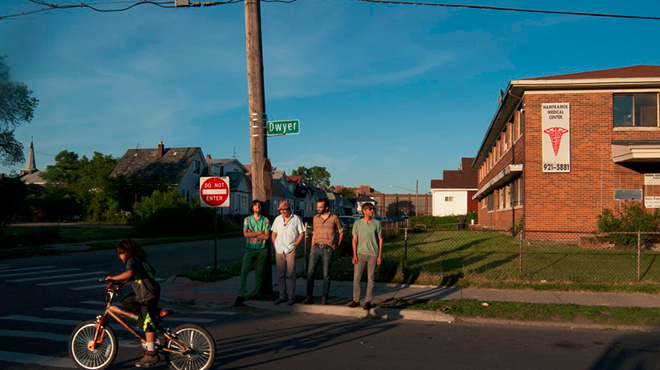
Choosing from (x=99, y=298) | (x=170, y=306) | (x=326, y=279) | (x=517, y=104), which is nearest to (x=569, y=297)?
(x=326, y=279)

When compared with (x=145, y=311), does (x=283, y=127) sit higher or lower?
higher

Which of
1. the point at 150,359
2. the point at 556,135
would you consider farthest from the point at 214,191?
the point at 556,135

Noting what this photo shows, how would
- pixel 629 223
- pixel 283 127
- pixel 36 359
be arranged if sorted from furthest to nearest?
pixel 629 223, pixel 283 127, pixel 36 359

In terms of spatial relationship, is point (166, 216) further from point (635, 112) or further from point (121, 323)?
point (121, 323)

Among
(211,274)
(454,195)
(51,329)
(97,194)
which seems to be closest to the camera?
(51,329)

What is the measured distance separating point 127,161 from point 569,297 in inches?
2005

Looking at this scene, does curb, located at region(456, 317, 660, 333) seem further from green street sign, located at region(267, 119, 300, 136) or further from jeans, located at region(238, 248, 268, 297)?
green street sign, located at region(267, 119, 300, 136)

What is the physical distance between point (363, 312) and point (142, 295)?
14.1ft

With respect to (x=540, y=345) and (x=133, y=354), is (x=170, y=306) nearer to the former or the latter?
(x=133, y=354)

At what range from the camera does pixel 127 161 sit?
54.2m

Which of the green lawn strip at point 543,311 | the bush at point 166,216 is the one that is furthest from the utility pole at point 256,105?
the bush at point 166,216

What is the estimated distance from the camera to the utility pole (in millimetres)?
10164

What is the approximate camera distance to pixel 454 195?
57531 mm

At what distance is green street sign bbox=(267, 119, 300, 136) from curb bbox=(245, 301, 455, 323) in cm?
322
